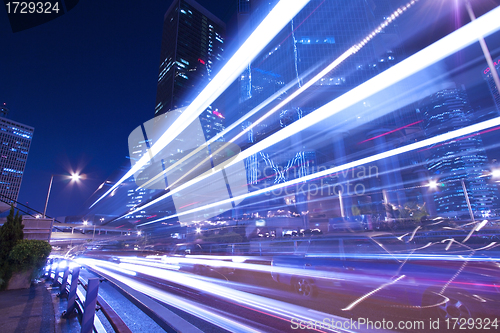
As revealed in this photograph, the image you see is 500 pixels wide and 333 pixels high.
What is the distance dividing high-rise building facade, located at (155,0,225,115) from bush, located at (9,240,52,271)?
64882 millimetres

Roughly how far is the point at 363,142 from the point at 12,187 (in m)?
130

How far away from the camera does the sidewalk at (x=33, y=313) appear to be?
3.76m

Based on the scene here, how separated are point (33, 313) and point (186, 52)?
78115 mm

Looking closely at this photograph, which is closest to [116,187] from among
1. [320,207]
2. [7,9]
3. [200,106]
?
[200,106]

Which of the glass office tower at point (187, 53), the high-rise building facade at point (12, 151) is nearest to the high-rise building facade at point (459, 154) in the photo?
the glass office tower at point (187, 53)

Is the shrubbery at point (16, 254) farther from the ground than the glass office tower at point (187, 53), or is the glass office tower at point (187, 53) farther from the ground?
the glass office tower at point (187, 53)

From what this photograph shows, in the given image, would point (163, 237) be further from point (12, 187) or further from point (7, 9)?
point (12, 187)

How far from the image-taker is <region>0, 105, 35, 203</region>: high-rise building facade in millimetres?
71812
